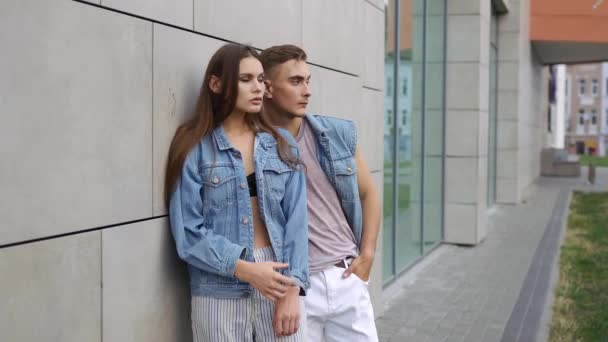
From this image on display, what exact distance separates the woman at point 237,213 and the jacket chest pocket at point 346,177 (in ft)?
1.17

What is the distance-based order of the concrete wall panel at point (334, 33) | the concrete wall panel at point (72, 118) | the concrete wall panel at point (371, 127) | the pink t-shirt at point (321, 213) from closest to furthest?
the concrete wall panel at point (72, 118) < the pink t-shirt at point (321, 213) < the concrete wall panel at point (334, 33) < the concrete wall panel at point (371, 127)

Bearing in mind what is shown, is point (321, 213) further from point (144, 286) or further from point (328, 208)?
point (144, 286)

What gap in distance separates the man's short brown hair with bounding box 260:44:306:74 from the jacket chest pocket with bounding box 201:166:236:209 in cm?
58

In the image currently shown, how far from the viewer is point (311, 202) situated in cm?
344

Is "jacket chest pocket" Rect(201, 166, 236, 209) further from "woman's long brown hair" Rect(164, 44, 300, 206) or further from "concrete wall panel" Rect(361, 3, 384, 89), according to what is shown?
"concrete wall panel" Rect(361, 3, 384, 89)

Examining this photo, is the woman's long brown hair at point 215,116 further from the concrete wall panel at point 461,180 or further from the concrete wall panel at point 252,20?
the concrete wall panel at point 461,180

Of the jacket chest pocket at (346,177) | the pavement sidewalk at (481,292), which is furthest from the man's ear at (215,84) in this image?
the pavement sidewalk at (481,292)

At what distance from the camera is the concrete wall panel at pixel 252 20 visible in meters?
3.40

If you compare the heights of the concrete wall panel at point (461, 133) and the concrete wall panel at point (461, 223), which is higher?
the concrete wall panel at point (461, 133)

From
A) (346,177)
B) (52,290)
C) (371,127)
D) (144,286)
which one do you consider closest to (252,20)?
(346,177)

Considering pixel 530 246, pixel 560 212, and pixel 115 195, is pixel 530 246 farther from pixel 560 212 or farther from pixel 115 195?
pixel 115 195

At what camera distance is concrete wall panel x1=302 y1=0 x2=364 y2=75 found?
15.4 ft

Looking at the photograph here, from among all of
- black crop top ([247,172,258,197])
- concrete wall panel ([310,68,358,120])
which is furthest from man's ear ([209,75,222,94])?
concrete wall panel ([310,68,358,120])

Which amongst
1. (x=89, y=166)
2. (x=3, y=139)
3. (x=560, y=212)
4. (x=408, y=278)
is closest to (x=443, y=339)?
(x=408, y=278)
